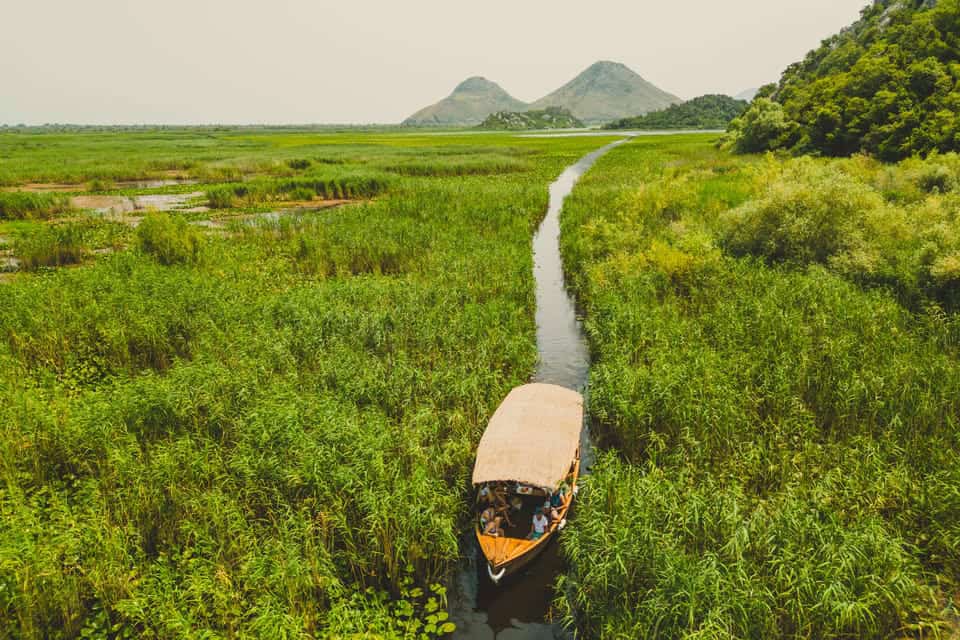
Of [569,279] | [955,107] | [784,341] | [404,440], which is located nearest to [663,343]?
[784,341]

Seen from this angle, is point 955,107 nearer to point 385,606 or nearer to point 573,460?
point 573,460

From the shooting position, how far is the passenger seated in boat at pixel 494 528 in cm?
981

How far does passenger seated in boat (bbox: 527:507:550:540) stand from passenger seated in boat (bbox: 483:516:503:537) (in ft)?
2.14

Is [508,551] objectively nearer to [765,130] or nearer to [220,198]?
[220,198]

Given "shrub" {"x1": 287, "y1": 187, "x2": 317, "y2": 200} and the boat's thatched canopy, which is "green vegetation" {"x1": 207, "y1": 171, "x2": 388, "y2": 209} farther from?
the boat's thatched canopy

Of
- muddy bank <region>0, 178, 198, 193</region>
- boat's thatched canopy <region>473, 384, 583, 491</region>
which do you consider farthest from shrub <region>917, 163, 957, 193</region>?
muddy bank <region>0, 178, 198, 193</region>

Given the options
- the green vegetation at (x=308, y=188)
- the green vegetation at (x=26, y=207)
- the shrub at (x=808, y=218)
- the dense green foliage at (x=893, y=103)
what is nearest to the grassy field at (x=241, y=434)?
the shrub at (x=808, y=218)

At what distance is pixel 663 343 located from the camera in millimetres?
16594

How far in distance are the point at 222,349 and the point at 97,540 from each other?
318 inches

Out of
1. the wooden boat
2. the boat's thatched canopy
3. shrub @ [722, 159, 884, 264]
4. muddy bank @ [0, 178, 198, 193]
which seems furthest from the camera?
muddy bank @ [0, 178, 198, 193]

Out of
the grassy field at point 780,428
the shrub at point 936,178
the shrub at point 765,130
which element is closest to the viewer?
the grassy field at point 780,428

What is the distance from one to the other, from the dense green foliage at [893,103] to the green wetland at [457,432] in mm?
21953

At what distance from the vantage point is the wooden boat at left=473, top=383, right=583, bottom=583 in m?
9.52

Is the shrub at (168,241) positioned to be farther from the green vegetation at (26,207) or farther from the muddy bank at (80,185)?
the muddy bank at (80,185)
